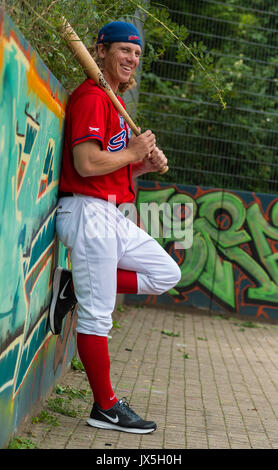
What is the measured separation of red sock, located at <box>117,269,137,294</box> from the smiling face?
1.08 metres

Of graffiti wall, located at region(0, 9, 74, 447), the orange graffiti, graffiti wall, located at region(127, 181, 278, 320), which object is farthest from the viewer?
graffiti wall, located at region(127, 181, 278, 320)

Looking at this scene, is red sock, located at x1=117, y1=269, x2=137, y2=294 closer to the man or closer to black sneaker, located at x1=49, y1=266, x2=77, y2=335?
the man

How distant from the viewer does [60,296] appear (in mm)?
4102

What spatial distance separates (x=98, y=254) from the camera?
3.87 metres

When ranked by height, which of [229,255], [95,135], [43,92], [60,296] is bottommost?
[229,255]

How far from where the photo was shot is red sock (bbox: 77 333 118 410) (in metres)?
3.90

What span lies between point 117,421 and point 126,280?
78 cm

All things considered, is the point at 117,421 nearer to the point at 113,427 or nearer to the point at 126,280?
the point at 113,427

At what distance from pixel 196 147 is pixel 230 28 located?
192 centimetres

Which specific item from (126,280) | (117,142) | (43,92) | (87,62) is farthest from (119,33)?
(126,280)

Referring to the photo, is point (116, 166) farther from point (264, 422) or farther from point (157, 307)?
point (157, 307)

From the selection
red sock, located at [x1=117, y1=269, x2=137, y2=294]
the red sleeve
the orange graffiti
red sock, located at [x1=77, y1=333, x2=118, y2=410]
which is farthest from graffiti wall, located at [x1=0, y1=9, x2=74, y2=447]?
red sock, located at [x1=117, y1=269, x2=137, y2=294]

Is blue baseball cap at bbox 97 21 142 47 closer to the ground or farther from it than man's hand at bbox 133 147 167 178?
farther from it
